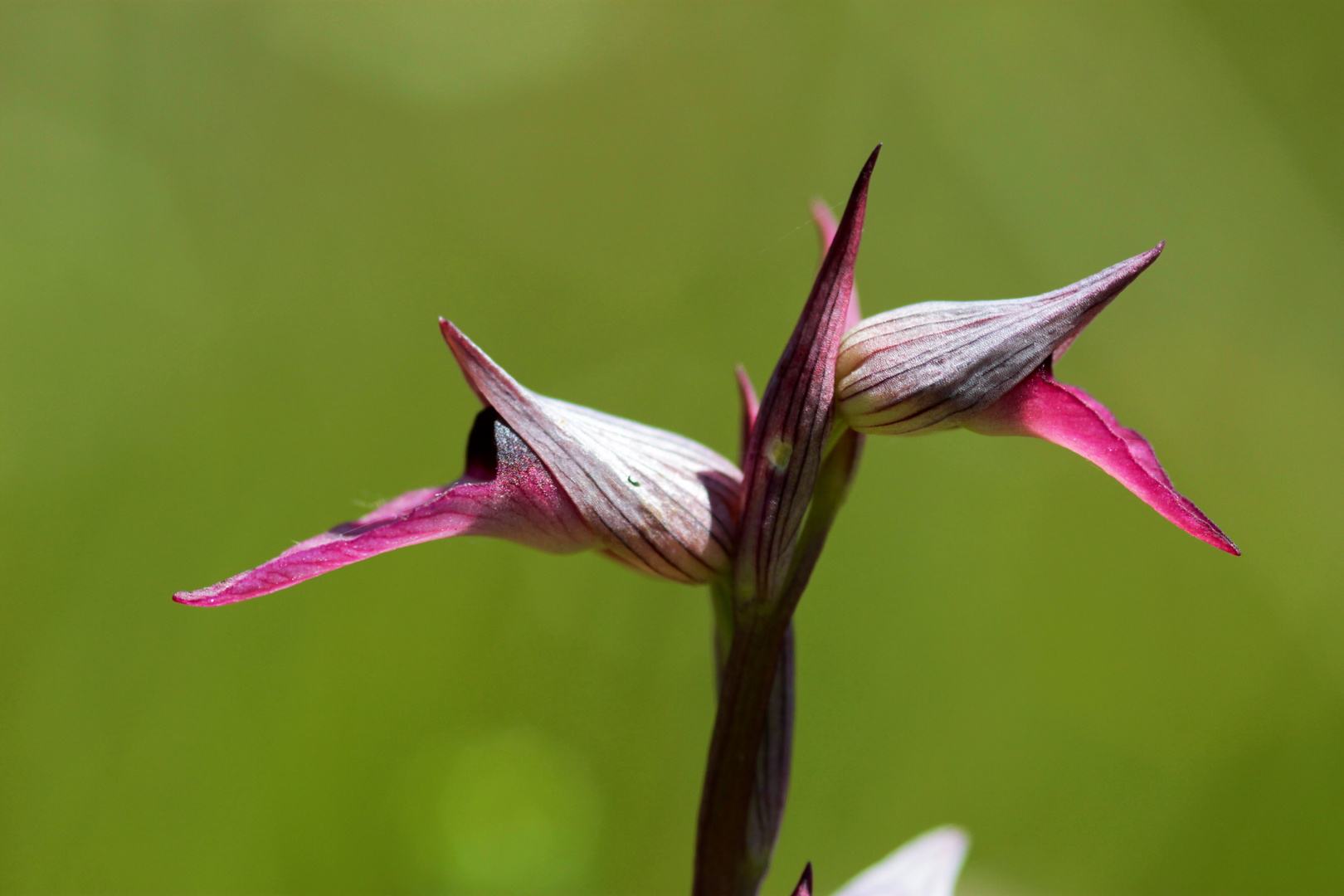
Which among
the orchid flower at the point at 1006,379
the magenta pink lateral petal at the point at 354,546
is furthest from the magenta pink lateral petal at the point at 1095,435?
the magenta pink lateral petal at the point at 354,546

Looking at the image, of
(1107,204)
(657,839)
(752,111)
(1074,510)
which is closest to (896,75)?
(752,111)

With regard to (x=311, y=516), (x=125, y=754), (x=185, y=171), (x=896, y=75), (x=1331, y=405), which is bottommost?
(x=1331, y=405)

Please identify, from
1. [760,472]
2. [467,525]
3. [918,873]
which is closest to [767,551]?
[760,472]

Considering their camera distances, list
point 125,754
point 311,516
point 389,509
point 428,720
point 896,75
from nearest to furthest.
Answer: point 389,509, point 125,754, point 428,720, point 311,516, point 896,75

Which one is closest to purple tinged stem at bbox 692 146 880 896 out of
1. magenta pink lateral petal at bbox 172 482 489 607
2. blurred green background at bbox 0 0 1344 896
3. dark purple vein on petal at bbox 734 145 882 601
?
dark purple vein on petal at bbox 734 145 882 601

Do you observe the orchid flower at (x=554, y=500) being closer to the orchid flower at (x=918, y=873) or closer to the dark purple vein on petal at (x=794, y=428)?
the dark purple vein on petal at (x=794, y=428)

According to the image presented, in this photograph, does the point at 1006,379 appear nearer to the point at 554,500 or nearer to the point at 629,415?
the point at 554,500

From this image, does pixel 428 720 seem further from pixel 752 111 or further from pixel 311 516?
pixel 752 111
